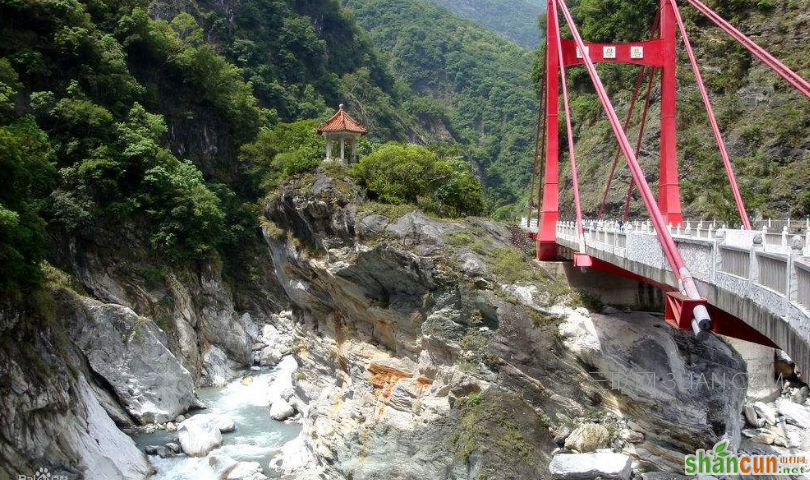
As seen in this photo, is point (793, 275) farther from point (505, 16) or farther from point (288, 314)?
point (505, 16)

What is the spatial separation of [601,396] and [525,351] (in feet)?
7.34

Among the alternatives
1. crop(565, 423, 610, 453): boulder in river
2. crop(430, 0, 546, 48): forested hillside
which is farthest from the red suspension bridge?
crop(430, 0, 546, 48): forested hillside

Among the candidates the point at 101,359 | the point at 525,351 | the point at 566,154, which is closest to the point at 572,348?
the point at 525,351

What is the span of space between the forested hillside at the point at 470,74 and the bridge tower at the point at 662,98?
53.4 metres

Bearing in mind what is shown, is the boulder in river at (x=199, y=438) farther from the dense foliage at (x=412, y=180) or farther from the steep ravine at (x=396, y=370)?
the dense foliage at (x=412, y=180)

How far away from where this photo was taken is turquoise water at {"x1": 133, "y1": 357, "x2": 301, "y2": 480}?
20.1 metres

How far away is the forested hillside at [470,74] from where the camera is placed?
263 ft

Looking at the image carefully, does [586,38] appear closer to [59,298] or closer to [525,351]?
[525,351]

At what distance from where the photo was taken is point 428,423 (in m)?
16.9

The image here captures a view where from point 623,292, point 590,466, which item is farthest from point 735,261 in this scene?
point 623,292

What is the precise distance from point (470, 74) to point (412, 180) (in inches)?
3178

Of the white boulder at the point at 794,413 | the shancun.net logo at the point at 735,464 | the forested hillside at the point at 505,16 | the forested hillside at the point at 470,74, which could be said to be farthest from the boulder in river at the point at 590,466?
the forested hillside at the point at 505,16

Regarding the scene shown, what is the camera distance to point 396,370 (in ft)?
61.9

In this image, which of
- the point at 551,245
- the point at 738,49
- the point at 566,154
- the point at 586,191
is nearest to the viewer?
the point at 551,245
